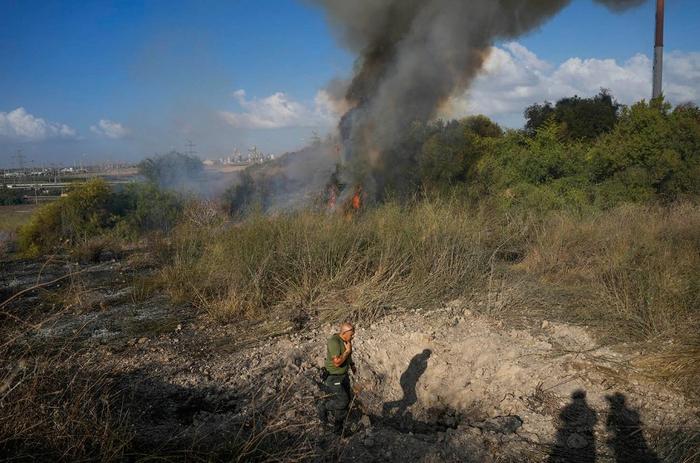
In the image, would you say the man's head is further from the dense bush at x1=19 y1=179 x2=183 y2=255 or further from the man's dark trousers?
Answer: the dense bush at x1=19 y1=179 x2=183 y2=255

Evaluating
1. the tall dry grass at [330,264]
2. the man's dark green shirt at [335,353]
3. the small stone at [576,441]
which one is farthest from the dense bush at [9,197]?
the small stone at [576,441]

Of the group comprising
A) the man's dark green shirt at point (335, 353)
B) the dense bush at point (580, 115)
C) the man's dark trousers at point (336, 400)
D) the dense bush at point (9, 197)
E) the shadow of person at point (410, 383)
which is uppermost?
the dense bush at point (580, 115)

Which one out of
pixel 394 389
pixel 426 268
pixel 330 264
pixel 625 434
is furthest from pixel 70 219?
pixel 625 434

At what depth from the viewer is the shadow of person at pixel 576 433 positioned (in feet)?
10.4

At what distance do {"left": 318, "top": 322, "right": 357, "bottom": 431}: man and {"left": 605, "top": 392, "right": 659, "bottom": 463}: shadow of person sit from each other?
196 cm

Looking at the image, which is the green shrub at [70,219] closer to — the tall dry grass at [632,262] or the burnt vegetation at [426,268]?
the burnt vegetation at [426,268]

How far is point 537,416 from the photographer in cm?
367

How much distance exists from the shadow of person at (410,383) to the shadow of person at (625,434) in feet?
5.38

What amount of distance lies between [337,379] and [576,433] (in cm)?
184

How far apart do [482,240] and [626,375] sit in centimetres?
339

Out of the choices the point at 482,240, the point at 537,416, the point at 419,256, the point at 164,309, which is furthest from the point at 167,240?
the point at 537,416

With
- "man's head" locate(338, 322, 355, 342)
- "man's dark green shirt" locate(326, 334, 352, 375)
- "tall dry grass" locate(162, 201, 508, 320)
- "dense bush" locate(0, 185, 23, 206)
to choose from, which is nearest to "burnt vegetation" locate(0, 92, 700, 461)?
"tall dry grass" locate(162, 201, 508, 320)

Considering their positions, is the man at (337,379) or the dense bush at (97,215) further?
the dense bush at (97,215)

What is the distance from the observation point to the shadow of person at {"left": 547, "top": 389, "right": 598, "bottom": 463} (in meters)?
3.18
